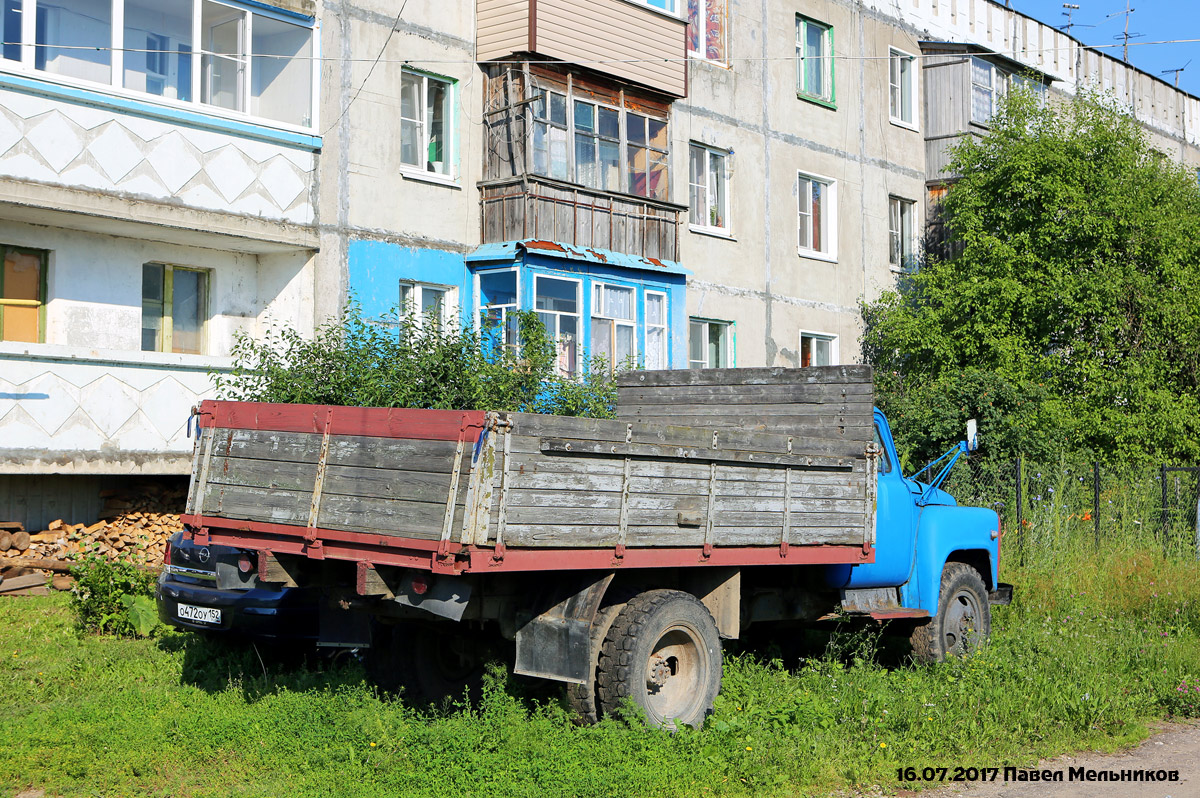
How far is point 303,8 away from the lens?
1511 centimetres

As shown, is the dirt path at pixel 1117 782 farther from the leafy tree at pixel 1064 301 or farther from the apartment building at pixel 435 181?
the leafy tree at pixel 1064 301

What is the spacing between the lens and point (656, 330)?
1878cm

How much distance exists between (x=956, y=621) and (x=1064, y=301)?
13233 mm

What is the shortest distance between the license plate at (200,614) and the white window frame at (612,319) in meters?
9.10

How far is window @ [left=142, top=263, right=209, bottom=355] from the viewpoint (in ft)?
48.4

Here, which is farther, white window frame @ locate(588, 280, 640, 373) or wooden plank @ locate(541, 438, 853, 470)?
white window frame @ locate(588, 280, 640, 373)

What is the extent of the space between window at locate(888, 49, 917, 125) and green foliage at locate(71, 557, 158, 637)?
19.2 meters

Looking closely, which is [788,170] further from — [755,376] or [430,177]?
[755,376]

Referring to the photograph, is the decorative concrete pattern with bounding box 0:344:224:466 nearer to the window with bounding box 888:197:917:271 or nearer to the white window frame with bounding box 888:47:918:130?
the window with bounding box 888:197:917:271

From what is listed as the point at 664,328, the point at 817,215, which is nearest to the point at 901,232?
the point at 817,215

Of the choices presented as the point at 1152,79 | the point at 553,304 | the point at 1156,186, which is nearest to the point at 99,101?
the point at 553,304

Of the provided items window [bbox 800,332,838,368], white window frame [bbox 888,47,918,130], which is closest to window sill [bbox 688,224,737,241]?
window [bbox 800,332,838,368]

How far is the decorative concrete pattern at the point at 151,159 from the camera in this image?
12398mm

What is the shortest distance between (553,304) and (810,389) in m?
8.83
